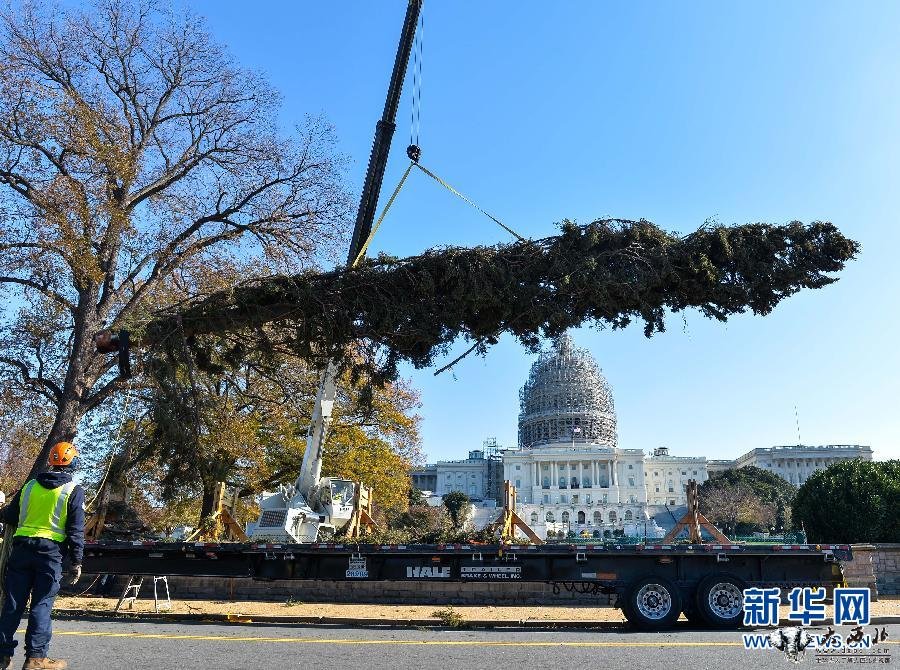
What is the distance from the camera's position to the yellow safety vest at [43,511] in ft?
19.9

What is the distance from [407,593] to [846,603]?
747 cm

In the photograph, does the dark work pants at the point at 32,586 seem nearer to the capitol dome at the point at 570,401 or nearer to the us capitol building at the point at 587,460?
the us capitol building at the point at 587,460

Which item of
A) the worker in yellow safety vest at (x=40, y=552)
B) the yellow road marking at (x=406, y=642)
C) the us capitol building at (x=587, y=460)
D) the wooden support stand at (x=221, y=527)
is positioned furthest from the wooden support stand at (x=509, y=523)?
the us capitol building at (x=587, y=460)

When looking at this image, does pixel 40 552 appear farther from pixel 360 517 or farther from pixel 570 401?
pixel 570 401

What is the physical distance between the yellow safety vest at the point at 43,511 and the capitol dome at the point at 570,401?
425 ft

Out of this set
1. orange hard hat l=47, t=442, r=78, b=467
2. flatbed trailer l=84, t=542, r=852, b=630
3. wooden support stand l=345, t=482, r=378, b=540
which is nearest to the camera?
orange hard hat l=47, t=442, r=78, b=467

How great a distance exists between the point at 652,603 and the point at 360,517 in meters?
8.07

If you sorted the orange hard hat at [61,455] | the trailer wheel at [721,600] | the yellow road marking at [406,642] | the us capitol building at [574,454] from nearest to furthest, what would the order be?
the orange hard hat at [61,455], the yellow road marking at [406,642], the trailer wheel at [721,600], the us capitol building at [574,454]

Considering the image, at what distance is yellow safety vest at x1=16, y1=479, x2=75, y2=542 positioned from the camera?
605 cm

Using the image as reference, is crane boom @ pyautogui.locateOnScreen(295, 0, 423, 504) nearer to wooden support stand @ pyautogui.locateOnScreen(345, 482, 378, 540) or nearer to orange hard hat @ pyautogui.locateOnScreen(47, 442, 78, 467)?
wooden support stand @ pyautogui.locateOnScreen(345, 482, 378, 540)

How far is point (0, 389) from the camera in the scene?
758 inches

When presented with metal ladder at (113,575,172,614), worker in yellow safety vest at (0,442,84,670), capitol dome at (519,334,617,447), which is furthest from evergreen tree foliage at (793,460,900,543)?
capitol dome at (519,334,617,447)

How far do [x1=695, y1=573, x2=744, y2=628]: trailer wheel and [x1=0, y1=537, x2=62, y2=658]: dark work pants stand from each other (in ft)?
27.0

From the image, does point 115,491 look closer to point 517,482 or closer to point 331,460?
point 331,460
